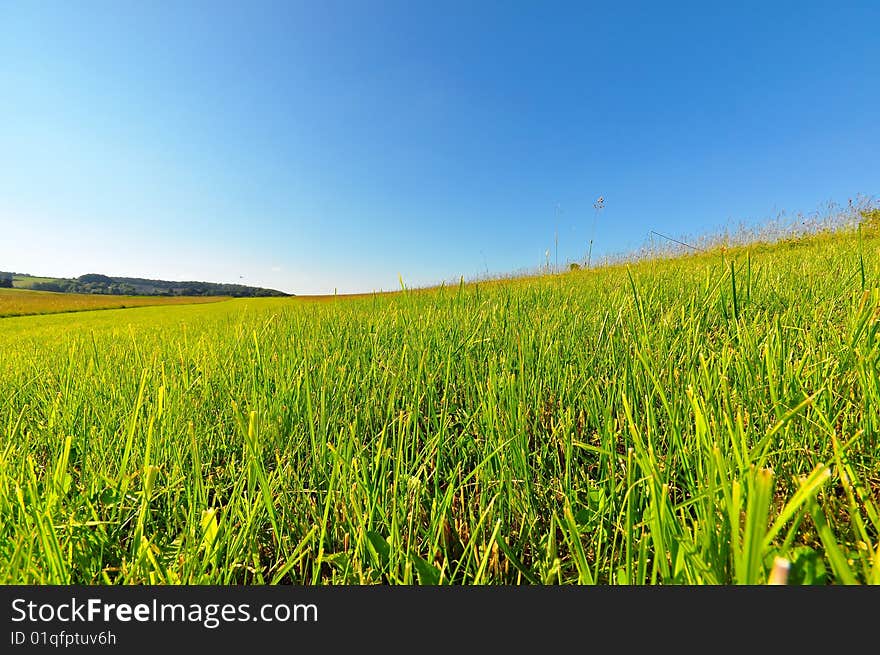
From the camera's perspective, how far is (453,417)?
1.23 meters

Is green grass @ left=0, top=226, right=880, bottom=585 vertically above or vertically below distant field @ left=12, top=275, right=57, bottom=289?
below

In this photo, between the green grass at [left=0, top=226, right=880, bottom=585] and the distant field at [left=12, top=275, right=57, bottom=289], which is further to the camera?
the distant field at [left=12, top=275, right=57, bottom=289]

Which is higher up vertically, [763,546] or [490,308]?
[490,308]

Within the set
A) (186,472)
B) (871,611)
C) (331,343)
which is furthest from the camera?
(331,343)

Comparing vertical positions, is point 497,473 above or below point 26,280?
below

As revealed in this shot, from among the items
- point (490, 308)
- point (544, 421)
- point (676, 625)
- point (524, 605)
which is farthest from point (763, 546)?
point (490, 308)

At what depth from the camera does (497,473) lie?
877mm

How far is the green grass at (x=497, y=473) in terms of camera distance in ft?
1.93

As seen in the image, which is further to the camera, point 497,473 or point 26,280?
point 26,280

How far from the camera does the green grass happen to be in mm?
588

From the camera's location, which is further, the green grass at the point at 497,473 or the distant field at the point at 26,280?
the distant field at the point at 26,280

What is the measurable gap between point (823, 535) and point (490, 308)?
1771 mm

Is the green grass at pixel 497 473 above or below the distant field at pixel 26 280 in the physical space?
below

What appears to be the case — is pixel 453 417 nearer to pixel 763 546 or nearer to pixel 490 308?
pixel 763 546
